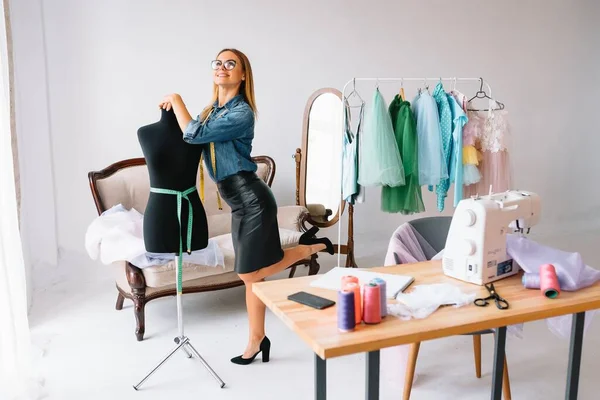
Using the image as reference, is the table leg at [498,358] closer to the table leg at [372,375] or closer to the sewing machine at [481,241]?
the sewing machine at [481,241]

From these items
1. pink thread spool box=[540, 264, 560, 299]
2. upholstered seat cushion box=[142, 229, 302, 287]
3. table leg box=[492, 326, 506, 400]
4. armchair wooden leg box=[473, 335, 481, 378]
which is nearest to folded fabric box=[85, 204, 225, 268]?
upholstered seat cushion box=[142, 229, 302, 287]

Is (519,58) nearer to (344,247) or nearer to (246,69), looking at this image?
(344,247)

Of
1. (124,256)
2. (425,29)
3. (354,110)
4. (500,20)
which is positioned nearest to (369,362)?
(124,256)

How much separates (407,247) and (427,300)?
0.74 metres

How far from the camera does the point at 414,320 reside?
167cm

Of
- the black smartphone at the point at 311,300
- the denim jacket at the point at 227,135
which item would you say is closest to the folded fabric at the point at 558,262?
the black smartphone at the point at 311,300

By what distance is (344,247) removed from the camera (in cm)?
412

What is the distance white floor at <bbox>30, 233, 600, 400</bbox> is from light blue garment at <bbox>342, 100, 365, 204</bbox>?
95 cm

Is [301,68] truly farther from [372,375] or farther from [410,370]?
[372,375]

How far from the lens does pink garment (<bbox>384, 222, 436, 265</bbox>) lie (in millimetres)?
2395

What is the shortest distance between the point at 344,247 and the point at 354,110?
4.26 feet

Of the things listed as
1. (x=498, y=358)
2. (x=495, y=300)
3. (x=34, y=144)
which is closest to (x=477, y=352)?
(x=498, y=358)

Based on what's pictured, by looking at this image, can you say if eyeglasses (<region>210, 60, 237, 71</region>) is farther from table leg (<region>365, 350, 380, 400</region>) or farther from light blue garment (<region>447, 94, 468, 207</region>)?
light blue garment (<region>447, 94, 468, 207</region>)

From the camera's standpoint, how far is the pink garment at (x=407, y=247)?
2395 mm
